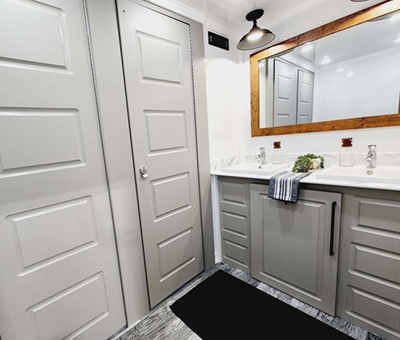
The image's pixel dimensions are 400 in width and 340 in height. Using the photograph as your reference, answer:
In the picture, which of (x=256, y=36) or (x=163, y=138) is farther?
(x=256, y=36)

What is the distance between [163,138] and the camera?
1.45 metres

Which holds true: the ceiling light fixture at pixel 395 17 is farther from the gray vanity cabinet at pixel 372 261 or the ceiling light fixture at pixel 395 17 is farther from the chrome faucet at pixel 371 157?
the gray vanity cabinet at pixel 372 261

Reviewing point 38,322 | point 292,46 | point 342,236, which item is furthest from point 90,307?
point 292,46

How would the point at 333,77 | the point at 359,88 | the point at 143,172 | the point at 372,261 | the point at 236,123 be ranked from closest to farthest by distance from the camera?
1. the point at 372,261
2. the point at 143,172
3. the point at 359,88
4. the point at 333,77
5. the point at 236,123

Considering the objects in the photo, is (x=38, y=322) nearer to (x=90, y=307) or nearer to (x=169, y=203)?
(x=90, y=307)

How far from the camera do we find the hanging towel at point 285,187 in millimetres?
1325

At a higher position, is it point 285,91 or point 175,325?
point 285,91

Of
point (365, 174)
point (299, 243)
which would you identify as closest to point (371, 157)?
point (365, 174)

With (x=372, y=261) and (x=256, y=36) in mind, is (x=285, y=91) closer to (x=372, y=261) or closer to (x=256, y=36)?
(x=256, y=36)

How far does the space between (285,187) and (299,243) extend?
0.42 m

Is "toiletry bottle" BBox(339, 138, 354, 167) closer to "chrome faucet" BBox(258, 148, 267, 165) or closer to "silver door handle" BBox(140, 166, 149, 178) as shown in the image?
"chrome faucet" BBox(258, 148, 267, 165)

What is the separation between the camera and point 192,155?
1664 mm

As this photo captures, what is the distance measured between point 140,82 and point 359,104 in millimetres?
1620

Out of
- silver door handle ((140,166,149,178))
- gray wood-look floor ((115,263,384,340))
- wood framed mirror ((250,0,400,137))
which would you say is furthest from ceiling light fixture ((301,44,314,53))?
gray wood-look floor ((115,263,384,340))
